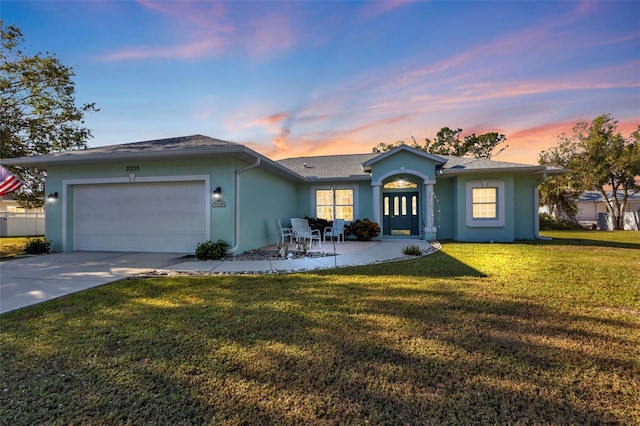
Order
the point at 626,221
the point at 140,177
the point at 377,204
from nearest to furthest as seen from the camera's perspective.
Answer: the point at 140,177
the point at 377,204
the point at 626,221

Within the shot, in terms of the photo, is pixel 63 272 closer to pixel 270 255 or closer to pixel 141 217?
pixel 141 217

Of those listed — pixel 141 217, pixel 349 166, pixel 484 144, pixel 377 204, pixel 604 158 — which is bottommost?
pixel 141 217

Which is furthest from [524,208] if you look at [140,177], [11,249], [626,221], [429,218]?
[11,249]

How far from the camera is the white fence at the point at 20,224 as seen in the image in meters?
18.1

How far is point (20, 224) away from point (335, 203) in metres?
20.6

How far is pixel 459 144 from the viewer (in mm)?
31312

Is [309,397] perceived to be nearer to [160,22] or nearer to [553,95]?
[160,22]

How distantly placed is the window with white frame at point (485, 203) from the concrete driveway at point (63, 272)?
36.3ft

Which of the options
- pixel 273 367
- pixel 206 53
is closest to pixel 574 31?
pixel 206 53

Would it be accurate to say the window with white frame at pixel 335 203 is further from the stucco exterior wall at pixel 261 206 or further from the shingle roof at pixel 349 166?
the stucco exterior wall at pixel 261 206

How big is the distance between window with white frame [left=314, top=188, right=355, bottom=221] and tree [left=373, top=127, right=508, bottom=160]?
1903 cm

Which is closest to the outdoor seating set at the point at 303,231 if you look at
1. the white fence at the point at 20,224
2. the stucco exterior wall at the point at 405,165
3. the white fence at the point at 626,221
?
the stucco exterior wall at the point at 405,165

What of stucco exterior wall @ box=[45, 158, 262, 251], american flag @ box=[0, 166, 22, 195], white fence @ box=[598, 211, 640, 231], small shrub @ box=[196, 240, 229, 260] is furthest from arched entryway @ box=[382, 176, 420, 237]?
white fence @ box=[598, 211, 640, 231]

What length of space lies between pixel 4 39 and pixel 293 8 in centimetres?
1300
